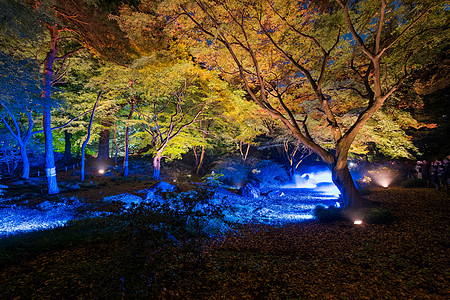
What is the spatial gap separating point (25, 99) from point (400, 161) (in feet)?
76.9

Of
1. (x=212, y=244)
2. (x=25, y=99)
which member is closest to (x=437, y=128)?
(x=212, y=244)

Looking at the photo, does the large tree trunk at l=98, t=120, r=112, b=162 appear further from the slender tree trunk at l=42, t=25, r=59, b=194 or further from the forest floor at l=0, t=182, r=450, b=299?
the forest floor at l=0, t=182, r=450, b=299

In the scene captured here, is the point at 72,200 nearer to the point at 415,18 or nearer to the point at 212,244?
the point at 212,244

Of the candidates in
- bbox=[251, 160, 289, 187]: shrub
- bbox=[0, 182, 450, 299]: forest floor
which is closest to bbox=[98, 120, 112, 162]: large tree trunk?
bbox=[251, 160, 289, 187]: shrub

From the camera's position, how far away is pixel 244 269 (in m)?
2.74

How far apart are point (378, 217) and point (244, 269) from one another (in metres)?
4.13

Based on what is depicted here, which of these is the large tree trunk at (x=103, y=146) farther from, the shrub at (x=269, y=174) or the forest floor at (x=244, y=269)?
the forest floor at (x=244, y=269)

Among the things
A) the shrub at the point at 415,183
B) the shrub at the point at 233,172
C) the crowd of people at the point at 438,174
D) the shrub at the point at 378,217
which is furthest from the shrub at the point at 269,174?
the shrub at the point at 378,217

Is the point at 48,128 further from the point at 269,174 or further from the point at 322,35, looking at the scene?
the point at 269,174

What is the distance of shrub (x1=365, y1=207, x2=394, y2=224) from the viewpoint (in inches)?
187

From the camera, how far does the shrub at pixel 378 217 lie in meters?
4.75

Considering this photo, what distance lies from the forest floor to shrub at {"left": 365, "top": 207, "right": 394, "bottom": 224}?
0.65m

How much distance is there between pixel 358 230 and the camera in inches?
176

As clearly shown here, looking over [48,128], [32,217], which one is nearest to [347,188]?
[32,217]
